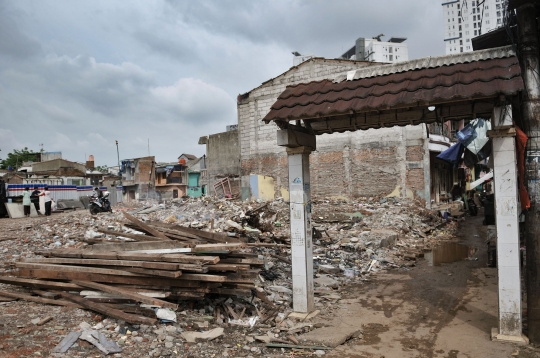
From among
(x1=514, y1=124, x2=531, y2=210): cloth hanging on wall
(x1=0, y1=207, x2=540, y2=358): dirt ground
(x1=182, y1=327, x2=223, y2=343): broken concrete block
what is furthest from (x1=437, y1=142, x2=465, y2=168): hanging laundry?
(x1=182, y1=327, x2=223, y2=343): broken concrete block

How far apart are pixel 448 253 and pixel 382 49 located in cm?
5409

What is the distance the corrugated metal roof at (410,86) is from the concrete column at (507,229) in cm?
45

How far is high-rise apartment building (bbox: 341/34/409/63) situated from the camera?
172ft

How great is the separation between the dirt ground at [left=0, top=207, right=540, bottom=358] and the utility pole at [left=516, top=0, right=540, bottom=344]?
58 centimetres

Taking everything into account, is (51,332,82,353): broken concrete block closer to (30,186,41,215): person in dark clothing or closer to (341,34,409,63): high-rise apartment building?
(30,186,41,215): person in dark clothing

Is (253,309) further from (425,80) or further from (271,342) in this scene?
(425,80)

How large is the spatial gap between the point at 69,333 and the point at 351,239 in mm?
9438

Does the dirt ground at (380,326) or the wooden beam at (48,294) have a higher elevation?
the wooden beam at (48,294)

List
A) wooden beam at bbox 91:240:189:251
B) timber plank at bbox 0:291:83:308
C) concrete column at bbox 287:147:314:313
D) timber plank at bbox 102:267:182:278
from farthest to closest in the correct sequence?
concrete column at bbox 287:147:314:313, wooden beam at bbox 91:240:189:251, timber plank at bbox 0:291:83:308, timber plank at bbox 102:267:182:278

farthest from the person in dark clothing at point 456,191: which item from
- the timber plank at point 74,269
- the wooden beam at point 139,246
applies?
the timber plank at point 74,269

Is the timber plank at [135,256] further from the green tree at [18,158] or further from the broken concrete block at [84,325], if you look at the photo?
the green tree at [18,158]

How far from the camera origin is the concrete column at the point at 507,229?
4883 mm

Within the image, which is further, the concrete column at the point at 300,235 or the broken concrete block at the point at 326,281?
the broken concrete block at the point at 326,281

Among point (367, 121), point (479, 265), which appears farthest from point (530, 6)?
point (479, 265)
